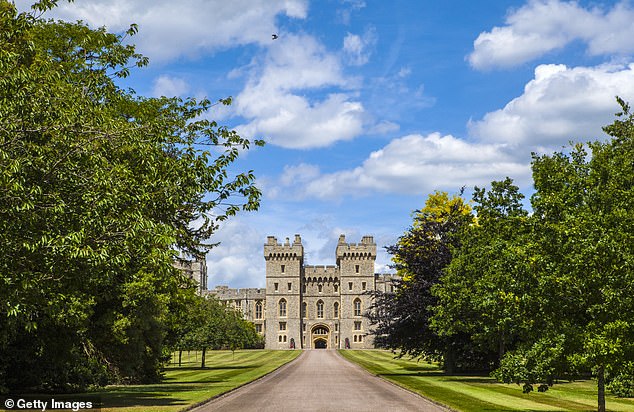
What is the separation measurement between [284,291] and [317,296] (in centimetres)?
688

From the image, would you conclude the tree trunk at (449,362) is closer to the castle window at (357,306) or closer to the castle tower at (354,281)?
the castle tower at (354,281)

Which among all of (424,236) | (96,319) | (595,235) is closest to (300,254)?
(424,236)

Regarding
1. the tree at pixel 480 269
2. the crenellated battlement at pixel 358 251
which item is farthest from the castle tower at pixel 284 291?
the tree at pixel 480 269

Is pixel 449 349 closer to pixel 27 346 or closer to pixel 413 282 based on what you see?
pixel 413 282

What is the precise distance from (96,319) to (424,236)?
2352 cm

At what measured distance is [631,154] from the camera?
84.3 ft

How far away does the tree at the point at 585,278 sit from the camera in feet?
54.9

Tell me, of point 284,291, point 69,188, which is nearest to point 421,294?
point 69,188

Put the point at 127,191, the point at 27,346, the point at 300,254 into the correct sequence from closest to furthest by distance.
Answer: the point at 127,191
the point at 27,346
the point at 300,254

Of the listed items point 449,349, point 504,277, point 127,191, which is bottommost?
point 449,349

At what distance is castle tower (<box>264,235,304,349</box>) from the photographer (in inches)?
5037

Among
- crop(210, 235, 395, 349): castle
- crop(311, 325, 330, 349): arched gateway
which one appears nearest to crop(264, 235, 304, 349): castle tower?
crop(210, 235, 395, 349): castle

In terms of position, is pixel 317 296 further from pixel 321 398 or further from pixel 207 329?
pixel 321 398

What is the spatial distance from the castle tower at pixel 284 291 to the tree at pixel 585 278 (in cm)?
10983
